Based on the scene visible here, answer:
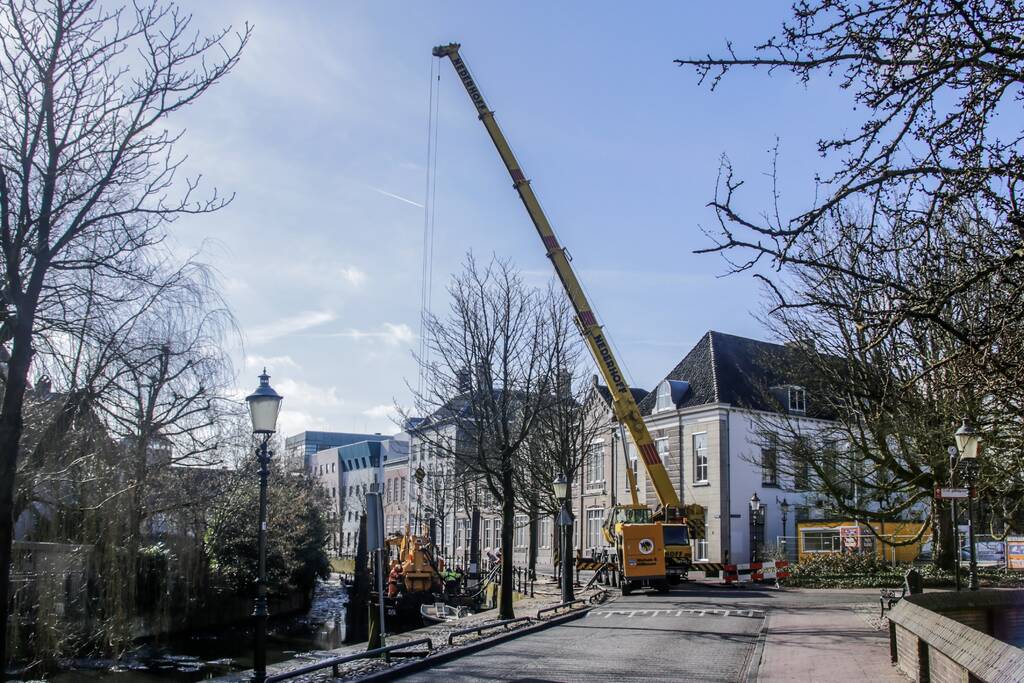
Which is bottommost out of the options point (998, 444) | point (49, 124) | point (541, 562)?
point (541, 562)

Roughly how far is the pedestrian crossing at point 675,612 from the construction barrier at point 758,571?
9384 mm

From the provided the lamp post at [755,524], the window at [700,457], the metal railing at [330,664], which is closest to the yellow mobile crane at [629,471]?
the lamp post at [755,524]

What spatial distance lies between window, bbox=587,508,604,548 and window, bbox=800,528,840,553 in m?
13.4

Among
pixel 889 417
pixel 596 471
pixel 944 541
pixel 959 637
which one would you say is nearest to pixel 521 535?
pixel 596 471

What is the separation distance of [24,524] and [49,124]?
14.8 meters

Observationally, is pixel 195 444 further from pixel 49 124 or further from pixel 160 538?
pixel 49 124

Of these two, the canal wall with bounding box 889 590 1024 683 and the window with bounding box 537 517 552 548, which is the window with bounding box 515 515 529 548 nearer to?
the window with bounding box 537 517 552 548

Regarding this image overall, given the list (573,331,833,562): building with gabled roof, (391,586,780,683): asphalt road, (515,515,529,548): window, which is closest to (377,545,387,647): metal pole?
(391,586,780,683): asphalt road

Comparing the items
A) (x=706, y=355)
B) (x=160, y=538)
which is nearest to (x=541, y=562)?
(x=706, y=355)

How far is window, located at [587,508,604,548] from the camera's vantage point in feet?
167

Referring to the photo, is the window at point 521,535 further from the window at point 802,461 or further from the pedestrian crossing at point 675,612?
the pedestrian crossing at point 675,612

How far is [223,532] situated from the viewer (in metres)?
33.6

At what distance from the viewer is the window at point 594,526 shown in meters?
50.9

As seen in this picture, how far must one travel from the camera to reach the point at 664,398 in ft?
154
